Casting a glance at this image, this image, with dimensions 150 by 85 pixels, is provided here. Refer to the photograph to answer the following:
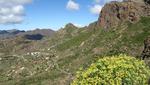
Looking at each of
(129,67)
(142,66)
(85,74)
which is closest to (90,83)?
(85,74)

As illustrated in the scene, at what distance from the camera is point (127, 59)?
109 meters

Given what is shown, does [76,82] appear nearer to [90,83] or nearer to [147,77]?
[90,83]

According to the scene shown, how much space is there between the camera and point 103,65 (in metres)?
102

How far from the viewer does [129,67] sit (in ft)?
334

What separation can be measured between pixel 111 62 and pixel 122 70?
410cm

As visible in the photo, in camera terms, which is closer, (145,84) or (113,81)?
(113,81)

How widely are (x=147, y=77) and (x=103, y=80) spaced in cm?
1778

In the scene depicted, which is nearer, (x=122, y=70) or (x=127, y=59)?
(x=122, y=70)

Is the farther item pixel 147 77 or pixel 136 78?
pixel 147 77

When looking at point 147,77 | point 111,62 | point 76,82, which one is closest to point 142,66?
point 147,77

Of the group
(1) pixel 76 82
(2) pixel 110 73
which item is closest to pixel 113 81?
(2) pixel 110 73

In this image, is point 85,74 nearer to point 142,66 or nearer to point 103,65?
point 103,65

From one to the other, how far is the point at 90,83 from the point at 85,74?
2.58 metres

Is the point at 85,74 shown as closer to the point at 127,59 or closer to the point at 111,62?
the point at 111,62
